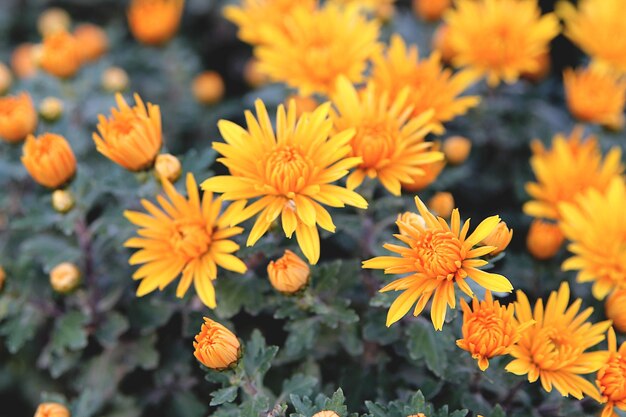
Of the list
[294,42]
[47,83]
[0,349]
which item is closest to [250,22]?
[294,42]

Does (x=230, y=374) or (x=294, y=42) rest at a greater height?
(x=294, y=42)

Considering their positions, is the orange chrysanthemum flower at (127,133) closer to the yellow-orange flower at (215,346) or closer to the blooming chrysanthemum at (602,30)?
the yellow-orange flower at (215,346)

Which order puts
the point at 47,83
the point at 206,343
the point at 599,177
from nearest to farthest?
the point at 206,343
the point at 599,177
the point at 47,83

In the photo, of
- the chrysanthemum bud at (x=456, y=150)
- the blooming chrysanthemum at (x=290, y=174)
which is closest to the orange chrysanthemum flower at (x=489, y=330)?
the blooming chrysanthemum at (x=290, y=174)

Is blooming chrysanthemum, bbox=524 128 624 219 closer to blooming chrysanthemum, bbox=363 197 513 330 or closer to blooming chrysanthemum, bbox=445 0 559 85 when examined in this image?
blooming chrysanthemum, bbox=445 0 559 85

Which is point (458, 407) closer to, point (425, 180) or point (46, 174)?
point (425, 180)

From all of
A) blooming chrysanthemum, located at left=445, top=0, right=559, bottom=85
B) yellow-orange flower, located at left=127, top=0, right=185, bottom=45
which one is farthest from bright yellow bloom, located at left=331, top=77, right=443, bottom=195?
yellow-orange flower, located at left=127, top=0, right=185, bottom=45
